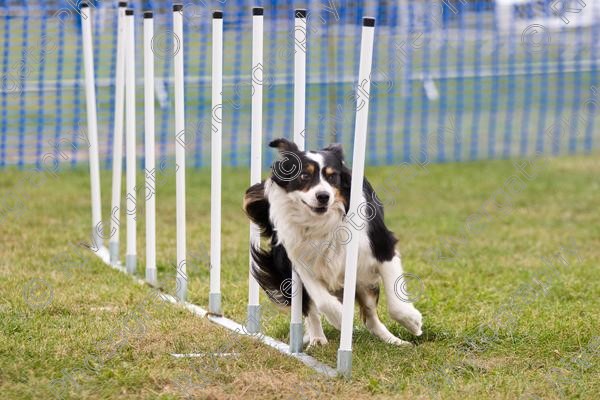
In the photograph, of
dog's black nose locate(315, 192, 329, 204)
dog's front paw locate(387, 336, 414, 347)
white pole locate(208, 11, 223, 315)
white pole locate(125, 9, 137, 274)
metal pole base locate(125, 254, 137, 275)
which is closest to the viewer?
dog's black nose locate(315, 192, 329, 204)

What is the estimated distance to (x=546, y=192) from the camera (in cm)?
963

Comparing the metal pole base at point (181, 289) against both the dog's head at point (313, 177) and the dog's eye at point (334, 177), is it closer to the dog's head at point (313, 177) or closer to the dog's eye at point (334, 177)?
the dog's head at point (313, 177)

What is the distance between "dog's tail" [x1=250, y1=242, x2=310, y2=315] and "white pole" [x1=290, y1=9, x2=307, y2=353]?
0.64 feet

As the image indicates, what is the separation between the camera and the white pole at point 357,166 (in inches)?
142

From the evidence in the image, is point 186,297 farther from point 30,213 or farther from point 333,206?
point 30,213

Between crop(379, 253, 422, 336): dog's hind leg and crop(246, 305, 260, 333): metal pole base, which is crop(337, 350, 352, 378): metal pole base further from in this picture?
crop(246, 305, 260, 333): metal pole base

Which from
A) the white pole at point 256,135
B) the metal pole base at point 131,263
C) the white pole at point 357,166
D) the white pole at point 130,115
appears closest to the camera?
the white pole at point 357,166

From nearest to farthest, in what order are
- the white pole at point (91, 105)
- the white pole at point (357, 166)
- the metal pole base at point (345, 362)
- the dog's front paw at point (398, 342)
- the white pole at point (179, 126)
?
the white pole at point (357, 166)
the metal pole base at point (345, 362)
the dog's front paw at point (398, 342)
the white pole at point (179, 126)
the white pole at point (91, 105)

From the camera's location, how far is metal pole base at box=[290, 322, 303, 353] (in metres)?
4.36

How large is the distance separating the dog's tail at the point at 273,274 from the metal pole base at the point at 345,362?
0.68 m

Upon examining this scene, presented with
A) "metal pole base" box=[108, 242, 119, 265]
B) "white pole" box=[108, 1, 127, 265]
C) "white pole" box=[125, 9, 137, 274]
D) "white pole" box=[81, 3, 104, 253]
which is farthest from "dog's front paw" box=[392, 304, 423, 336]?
"white pole" box=[81, 3, 104, 253]

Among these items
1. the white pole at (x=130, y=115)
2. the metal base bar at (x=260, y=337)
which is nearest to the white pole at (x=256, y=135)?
the metal base bar at (x=260, y=337)

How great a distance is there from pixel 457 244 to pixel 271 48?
5.00 metres

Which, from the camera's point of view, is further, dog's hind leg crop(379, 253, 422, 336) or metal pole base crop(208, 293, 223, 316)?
metal pole base crop(208, 293, 223, 316)
